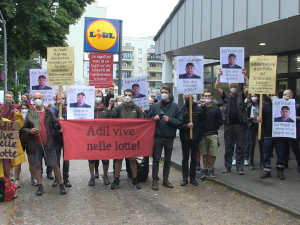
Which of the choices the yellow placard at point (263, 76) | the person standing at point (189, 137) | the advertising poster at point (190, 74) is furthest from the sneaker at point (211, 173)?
the yellow placard at point (263, 76)

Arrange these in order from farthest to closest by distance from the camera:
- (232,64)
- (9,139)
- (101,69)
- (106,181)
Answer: (101,69) < (232,64) < (106,181) < (9,139)

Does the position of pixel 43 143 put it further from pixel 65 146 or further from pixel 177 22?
pixel 177 22

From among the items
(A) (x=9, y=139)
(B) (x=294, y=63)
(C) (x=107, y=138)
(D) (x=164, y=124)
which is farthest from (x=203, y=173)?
(B) (x=294, y=63)

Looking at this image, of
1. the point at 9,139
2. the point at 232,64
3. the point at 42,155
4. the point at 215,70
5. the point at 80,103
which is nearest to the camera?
the point at 9,139

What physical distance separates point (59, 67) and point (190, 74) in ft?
9.35

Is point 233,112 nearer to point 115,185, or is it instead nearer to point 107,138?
point 107,138

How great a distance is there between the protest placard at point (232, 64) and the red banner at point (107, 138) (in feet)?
6.36

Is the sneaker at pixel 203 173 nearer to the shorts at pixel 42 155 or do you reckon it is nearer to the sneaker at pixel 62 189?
the sneaker at pixel 62 189

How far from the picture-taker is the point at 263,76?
6.83m

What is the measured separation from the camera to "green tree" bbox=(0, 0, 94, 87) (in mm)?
22078

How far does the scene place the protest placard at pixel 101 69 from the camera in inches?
379

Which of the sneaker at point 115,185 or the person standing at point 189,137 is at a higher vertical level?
the person standing at point 189,137

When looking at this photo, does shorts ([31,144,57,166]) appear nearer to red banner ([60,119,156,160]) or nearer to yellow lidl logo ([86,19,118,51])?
red banner ([60,119,156,160])

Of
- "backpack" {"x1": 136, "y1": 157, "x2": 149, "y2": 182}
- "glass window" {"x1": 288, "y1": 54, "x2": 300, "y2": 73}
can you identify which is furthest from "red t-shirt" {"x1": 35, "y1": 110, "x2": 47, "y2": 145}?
"glass window" {"x1": 288, "y1": 54, "x2": 300, "y2": 73}
